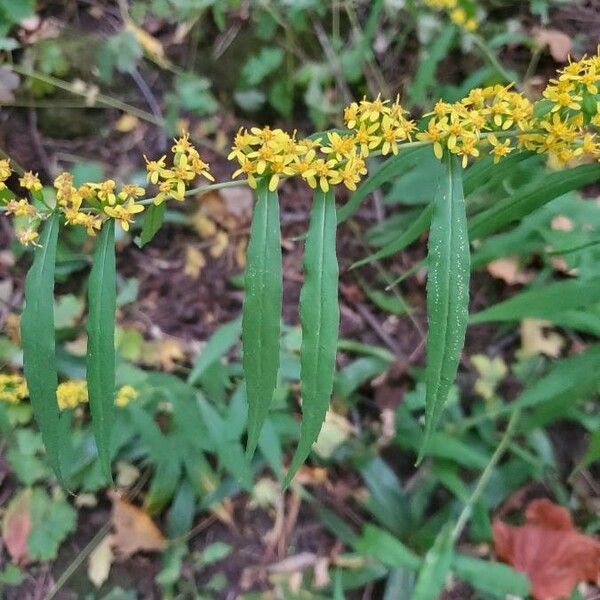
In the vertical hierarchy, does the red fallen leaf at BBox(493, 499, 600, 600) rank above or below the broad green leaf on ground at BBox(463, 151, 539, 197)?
below

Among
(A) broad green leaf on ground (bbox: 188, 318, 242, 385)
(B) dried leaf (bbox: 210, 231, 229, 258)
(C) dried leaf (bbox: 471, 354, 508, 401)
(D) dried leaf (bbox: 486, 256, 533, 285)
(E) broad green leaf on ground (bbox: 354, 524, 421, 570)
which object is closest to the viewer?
(E) broad green leaf on ground (bbox: 354, 524, 421, 570)

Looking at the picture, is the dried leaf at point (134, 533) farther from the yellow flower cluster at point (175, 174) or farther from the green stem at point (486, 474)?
the yellow flower cluster at point (175, 174)

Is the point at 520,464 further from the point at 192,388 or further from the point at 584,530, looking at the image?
the point at 192,388

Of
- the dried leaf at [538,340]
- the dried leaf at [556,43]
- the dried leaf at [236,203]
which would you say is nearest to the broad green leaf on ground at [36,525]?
the dried leaf at [236,203]

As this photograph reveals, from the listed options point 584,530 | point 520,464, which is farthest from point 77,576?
point 584,530

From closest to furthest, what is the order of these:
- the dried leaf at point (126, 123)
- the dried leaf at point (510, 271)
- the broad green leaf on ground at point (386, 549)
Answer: the broad green leaf on ground at point (386, 549) < the dried leaf at point (510, 271) < the dried leaf at point (126, 123)

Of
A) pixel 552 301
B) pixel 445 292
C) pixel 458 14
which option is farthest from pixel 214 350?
pixel 458 14

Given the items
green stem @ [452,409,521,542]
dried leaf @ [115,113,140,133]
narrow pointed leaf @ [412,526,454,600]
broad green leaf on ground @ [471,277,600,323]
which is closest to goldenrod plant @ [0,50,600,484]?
broad green leaf on ground @ [471,277,600,323]

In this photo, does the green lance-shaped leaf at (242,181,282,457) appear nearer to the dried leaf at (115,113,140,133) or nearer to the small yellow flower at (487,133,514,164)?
the small yellow flower at (487,133,514,164)
